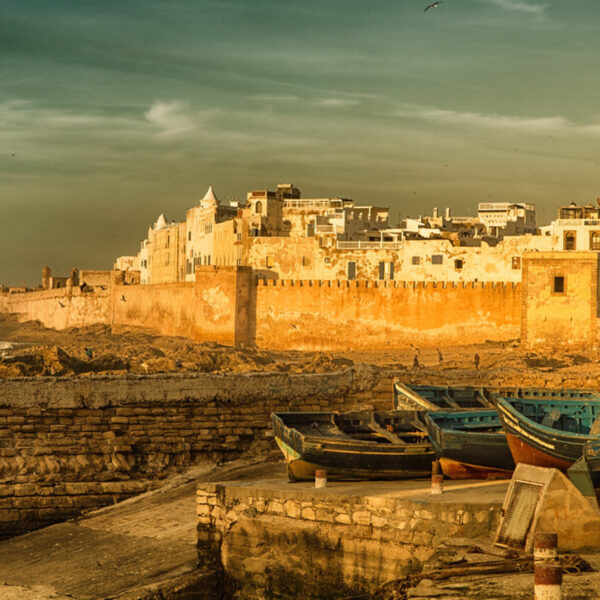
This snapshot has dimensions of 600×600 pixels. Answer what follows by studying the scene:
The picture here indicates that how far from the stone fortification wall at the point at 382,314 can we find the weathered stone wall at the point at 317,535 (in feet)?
84.3

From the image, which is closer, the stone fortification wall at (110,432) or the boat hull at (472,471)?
the boat hull at (472,471)

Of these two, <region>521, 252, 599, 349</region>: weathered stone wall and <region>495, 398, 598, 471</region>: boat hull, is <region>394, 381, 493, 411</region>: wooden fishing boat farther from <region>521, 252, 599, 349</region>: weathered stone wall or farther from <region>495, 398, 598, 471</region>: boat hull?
<region>521, 252, 599, 349</region>: weathered stone wall

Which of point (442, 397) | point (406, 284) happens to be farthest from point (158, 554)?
point (406, 284)

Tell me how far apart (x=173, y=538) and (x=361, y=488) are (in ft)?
7.50

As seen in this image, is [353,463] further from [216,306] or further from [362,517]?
[216,306]

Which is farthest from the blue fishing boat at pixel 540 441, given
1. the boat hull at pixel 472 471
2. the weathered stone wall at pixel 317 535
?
the weathered stone wall at pixel 317 535

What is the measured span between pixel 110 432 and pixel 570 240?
1140 inches

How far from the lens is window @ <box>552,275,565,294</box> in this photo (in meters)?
32.8

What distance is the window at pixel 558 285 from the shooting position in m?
32.8

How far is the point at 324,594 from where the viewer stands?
8.90m

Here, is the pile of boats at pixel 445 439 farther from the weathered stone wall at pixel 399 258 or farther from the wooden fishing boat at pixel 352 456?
the weathered stone wall at pixel 399 258

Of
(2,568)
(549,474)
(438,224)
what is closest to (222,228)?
(438,224)

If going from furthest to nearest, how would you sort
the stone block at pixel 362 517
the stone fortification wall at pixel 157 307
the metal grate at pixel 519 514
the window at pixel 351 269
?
the window at pixel 351 269, the stone fortification wall at pixel 157 307, the stone block at pixel 362 517, the metal grate at pixel 519 514

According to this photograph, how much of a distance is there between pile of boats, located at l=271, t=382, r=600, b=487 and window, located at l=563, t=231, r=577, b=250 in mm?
25942
